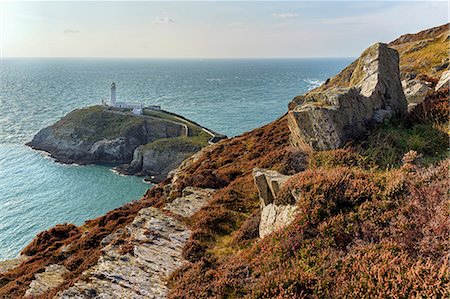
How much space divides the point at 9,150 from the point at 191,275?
87.0m

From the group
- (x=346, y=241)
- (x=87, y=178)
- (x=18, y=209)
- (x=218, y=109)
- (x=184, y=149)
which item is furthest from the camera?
(x=218, y=109)

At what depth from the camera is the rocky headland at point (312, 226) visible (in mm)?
7707

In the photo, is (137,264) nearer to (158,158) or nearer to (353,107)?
(353,107)

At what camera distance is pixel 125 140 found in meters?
85.5

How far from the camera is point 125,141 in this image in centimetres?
8525

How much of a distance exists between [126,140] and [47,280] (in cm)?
7310

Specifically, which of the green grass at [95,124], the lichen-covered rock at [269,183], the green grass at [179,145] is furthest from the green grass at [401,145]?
the green grass at [95,124]

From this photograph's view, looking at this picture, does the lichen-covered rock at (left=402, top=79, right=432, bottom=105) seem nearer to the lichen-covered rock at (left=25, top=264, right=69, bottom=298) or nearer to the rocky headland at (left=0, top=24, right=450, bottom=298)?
the rocky headland at (left=0, top=24, right=450, bottom=298)

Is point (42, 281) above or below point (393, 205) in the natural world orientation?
below

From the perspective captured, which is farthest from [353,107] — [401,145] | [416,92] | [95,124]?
[95,124]

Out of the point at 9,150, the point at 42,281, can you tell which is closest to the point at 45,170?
the point at 9,150

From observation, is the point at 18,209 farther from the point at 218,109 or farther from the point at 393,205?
the point at 218,109

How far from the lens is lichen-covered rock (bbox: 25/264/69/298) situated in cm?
1466

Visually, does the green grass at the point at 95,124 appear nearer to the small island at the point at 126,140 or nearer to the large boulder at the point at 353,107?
the small island at the point at 126,140
